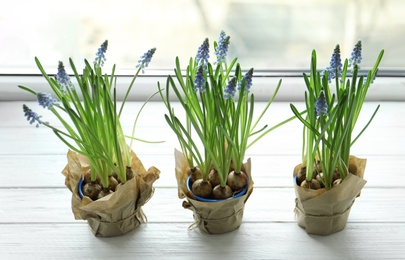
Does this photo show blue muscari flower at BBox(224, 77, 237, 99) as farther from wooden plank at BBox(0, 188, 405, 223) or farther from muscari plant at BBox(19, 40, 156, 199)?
wooden plank at BBox(0, 188, 405, 223)

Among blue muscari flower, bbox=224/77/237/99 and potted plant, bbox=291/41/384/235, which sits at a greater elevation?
blue muscari flower, bbox=224/77/237/99

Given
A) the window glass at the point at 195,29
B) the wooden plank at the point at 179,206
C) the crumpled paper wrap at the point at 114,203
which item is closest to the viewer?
the crumpled paper wrap at the point at 114,203

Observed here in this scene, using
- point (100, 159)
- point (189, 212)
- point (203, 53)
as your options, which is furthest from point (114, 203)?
point (203, 53)

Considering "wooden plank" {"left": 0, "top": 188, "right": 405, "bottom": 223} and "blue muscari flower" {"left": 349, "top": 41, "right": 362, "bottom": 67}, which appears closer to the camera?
"blue muscari flower" {"left": 349, "top": 41, "right": 362, "bottom": 67}

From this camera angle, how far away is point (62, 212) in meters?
1.25

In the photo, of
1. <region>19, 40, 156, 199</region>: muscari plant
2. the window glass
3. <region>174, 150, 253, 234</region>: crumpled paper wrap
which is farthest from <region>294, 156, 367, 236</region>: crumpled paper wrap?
the window glass

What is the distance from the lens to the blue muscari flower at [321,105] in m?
0.99

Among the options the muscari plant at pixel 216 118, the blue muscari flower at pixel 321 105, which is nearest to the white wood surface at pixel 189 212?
the muscari plant at pixel 216 118

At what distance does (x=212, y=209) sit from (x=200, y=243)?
8 centimetres

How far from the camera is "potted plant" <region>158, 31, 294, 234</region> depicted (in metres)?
1.05

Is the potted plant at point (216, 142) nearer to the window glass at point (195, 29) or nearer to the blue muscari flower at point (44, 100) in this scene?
the blue muscari flower at point (44, 100)

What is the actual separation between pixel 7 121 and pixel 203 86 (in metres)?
0.78

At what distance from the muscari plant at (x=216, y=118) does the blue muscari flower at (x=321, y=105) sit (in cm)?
10

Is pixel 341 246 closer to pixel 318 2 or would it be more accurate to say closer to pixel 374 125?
pixel 374 125
